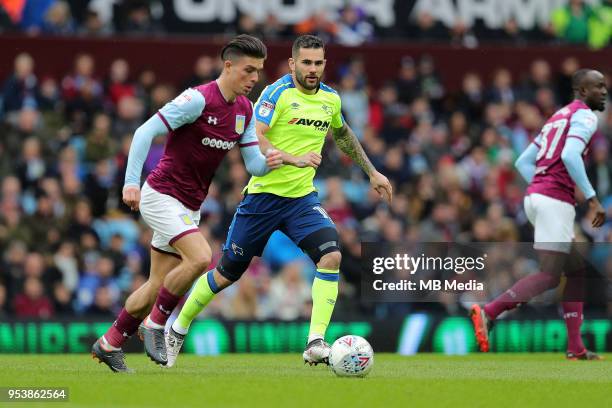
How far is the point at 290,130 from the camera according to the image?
1057 cm

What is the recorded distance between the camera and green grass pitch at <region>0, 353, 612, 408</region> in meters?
8.03

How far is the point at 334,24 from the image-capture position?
19.6 meters

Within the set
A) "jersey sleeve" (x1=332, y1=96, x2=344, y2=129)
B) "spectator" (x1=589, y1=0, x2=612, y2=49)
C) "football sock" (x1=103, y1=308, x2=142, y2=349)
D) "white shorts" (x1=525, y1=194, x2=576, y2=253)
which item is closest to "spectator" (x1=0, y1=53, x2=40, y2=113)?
"jersey sleeve" (x1=332, y1=96, x2=344, y2=129)

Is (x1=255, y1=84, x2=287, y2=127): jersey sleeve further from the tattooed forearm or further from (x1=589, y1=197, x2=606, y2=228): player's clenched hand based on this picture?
(x1=589, y1=197, x2=606, y2=228): player's clenched hand

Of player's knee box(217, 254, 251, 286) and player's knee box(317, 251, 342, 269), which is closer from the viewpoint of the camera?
player's knee box(317, 251, 342, 269)

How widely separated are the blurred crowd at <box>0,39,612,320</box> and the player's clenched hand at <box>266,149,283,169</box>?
4438mm

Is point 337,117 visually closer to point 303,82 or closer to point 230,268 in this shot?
point 303,82

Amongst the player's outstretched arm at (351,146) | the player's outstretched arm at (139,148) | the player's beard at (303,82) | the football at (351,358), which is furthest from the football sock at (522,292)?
the player's outstretched arm at (139,148)

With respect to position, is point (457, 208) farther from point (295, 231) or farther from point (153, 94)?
point (295, 231)

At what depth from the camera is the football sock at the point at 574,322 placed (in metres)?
12.0

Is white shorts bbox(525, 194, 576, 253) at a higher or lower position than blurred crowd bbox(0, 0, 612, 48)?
lower

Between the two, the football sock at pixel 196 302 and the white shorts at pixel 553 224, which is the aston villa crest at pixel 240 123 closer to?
the football sock at pixel 196 302

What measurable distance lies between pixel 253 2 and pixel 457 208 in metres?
4.56

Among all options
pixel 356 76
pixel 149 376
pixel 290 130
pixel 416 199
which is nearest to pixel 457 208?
pixel 416 199
